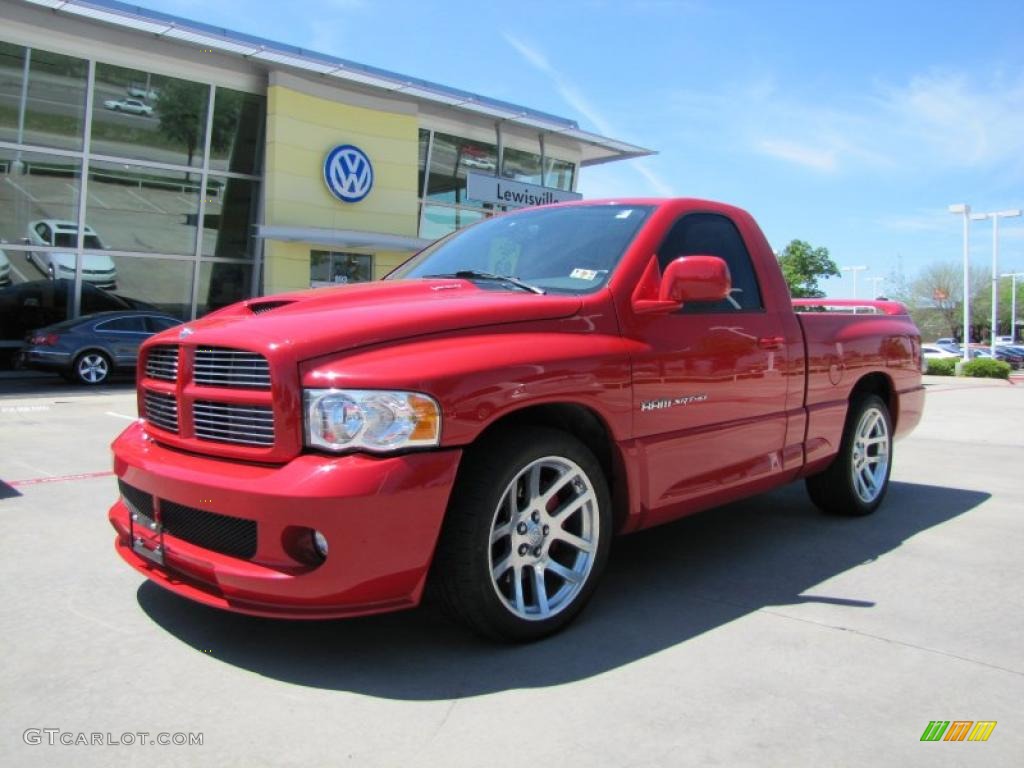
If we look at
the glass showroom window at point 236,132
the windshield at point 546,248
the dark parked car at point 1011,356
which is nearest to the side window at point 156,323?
the glass showroom window at point 236,132

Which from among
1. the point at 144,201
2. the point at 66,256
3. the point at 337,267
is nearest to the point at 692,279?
the point at 66,256

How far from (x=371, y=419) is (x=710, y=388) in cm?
183

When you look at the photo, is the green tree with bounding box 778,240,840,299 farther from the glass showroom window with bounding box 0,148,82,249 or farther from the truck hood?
the truck hood

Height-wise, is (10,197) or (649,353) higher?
(10,197)

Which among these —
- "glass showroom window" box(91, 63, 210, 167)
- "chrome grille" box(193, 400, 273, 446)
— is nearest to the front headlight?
"chrome grille" box(193, 400, 273, 446)

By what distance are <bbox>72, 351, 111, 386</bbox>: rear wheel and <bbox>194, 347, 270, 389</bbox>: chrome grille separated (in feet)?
48.5

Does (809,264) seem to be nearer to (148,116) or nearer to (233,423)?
(148,116)

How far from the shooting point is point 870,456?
5617 mm

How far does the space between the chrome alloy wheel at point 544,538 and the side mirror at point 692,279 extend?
3.06ft

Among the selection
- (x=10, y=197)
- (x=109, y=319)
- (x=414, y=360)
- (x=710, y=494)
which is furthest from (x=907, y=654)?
(x=10, y=197)

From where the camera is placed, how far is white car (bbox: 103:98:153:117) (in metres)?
19.5

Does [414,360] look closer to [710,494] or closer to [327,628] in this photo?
[327,628]

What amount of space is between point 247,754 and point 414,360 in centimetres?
133

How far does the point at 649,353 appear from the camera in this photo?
12.0ft
